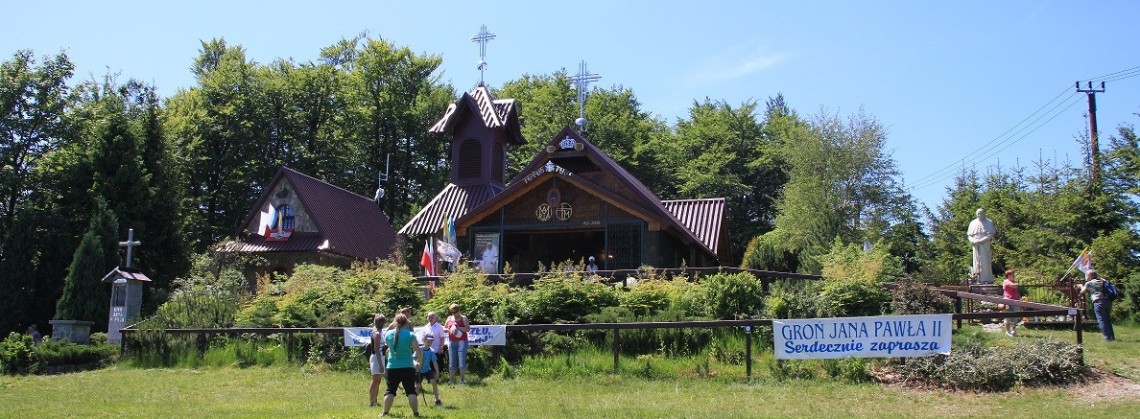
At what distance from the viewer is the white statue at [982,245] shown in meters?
24.4

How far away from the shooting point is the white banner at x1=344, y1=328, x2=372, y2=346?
1681cm

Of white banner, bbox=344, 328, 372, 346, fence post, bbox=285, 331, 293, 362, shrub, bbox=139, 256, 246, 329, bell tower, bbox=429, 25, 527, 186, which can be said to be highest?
bell tower, bbox=429, 25, 527, 186

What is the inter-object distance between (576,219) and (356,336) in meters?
11.6

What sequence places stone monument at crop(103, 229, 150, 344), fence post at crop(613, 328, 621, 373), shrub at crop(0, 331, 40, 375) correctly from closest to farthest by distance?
fence post at crop(613, 328, 621, 373), shrub at crop(0, 331, 40, 375), stone monument at crop(103, 229, 150, 344)

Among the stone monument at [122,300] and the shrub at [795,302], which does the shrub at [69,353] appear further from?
the shrub at [795,302]

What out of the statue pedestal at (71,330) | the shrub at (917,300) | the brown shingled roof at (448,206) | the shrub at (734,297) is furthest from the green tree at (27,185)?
the shrub at (917,300)

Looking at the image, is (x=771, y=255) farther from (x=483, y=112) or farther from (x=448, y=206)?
(x=448, y=206)

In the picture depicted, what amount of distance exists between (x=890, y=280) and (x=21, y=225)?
27112 mm

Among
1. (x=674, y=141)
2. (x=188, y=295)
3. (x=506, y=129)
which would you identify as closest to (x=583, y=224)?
(x=506, y=129)

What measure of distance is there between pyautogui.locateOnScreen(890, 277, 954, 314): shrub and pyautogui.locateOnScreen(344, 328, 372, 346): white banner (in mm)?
9871

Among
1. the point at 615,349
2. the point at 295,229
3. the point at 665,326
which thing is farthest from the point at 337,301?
the point at 295,229

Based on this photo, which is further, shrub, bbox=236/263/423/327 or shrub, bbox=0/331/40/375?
shrub, bbox=0/331/40/375

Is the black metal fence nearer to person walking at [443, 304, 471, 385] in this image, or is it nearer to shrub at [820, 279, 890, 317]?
person walking at [443, 304, 471, 385]

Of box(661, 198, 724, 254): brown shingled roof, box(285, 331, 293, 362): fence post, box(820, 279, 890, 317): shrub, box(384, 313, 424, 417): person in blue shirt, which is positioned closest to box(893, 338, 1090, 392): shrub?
box(820, 279, 890, 317): shrub
